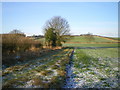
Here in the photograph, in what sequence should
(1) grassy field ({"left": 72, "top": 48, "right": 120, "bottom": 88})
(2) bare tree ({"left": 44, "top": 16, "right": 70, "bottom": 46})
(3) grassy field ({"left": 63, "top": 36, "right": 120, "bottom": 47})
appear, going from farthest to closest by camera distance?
(3) grassy field ({"left": 63, "top": 36, "right": 120, "bottom": 47})
(2) bare tree ({"left": 44, "top": 16, "right": 70, "bottom": 46})
(1) grassy field ({"left": 72, "top": 48, "right": 120, "bottom": 88})

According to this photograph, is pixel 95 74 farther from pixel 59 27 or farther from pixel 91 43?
pixel 91 43

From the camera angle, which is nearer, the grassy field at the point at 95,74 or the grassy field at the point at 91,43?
the grassy field at the point at 95,74

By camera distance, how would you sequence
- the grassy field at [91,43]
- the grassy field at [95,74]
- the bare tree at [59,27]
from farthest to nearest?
the grassy field at [91,43]
the bare tree at [59,27]
the grassy field at [95,74]

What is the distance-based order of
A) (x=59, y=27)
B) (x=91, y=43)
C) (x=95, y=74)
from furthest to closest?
(x=91, y=43) → (x=59, y=27) → (x=95, y=74)

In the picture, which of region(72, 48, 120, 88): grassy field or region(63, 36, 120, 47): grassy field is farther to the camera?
region(63, 36, 120, 47): grassy field

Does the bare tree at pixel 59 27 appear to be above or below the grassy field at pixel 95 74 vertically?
above

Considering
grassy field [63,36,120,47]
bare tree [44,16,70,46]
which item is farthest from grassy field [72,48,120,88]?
grassy field [63,36,120,47]

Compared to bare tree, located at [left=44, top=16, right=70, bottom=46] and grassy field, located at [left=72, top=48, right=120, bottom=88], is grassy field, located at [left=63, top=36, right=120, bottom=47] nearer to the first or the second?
bare tree, located at [left=44, top=16, right=70, bottom=46]

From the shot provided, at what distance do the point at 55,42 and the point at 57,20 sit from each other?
253 inches

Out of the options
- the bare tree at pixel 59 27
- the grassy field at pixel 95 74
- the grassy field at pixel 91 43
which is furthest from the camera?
the grassy field at pixel 91 43

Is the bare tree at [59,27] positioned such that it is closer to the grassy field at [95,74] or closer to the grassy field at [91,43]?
the grassy field at [91,43]

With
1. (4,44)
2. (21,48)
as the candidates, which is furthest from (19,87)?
(21,48)

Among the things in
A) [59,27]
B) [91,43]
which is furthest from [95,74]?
[91,43]

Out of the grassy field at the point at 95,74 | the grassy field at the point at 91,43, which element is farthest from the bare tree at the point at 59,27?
the grassy field at the point at 95,74
